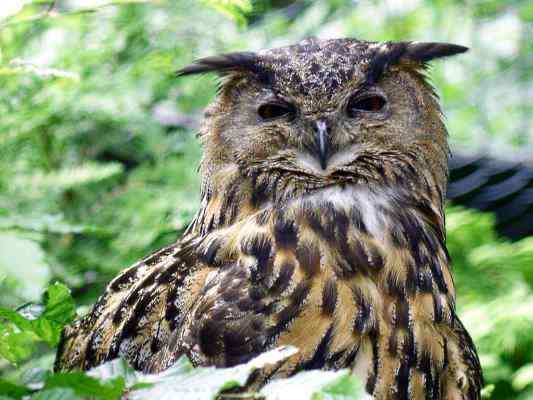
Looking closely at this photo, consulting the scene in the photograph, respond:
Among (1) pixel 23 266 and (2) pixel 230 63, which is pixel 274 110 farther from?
(1) pixel 23 266

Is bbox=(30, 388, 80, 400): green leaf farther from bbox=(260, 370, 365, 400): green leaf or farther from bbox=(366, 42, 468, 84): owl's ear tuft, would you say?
bbox=(366, 42, 468, 84): owl's ear tuft

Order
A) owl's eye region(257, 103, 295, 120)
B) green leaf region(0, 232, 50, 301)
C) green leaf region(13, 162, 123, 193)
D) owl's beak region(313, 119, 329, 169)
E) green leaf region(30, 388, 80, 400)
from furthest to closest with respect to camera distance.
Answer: green leaf region(13, 162, 123, 193) → owl's eye region(257, 103, 295, 120) → owl's beak region(313, 119, 329, 169) → green leaf region(0, 232, 50, 301) → green leaf region(30, 388, 80, 400)

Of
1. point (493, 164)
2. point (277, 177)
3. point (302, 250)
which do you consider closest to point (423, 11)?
point (493, 164)

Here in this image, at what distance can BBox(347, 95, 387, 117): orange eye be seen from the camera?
206cm

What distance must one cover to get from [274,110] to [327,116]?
0.13 meters

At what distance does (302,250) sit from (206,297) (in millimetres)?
250

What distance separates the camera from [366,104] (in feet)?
6.81

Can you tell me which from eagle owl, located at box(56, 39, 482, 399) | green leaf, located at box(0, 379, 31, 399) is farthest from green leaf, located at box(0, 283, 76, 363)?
eagle owl, located at box(56, 39, 482, 399)

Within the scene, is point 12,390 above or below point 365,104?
below

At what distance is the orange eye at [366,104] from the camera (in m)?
2.06

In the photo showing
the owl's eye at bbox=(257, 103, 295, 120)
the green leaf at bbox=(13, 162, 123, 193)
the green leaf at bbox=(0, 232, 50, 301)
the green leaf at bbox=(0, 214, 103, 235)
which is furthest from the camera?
the green leaf at bbox=(13, 162, 123, 193)

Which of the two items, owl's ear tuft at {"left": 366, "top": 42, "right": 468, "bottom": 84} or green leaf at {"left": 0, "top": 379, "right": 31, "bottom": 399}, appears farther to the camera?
owl's ear tuft at {"left": 366, "top": 42, "right": 468, "bottom": 84}

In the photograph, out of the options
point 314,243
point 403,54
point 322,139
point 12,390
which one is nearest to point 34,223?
point 12,390

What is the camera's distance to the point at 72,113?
2930 millimetres
